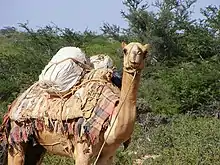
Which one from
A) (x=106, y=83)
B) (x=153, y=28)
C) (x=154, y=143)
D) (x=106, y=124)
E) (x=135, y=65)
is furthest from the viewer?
(x=153, y=28)

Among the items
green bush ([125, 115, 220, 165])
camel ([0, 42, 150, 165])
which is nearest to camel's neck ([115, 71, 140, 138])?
camel ([0, 42, 150, 165])

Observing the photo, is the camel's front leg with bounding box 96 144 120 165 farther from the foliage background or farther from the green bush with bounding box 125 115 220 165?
the foliage background

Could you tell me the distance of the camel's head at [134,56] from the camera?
14.9 feet

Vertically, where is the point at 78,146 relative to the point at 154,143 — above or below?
above

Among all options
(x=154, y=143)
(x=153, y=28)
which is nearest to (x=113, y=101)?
(x=154, y=143)

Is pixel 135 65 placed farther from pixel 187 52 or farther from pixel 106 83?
pixel 187 52

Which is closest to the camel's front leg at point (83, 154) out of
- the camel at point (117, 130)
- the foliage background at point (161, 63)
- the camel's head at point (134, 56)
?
the camel at point (117, 130)

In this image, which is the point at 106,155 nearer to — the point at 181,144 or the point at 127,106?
the point at 127,106

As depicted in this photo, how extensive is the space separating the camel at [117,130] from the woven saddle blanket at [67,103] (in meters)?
0.14

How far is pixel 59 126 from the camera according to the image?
515 cm

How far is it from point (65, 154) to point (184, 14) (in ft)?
70.2

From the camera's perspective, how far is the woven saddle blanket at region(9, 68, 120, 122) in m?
5.02

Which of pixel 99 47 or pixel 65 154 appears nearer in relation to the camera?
pixel 65 154

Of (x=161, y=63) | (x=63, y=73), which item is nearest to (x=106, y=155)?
(x=63, y=73)
